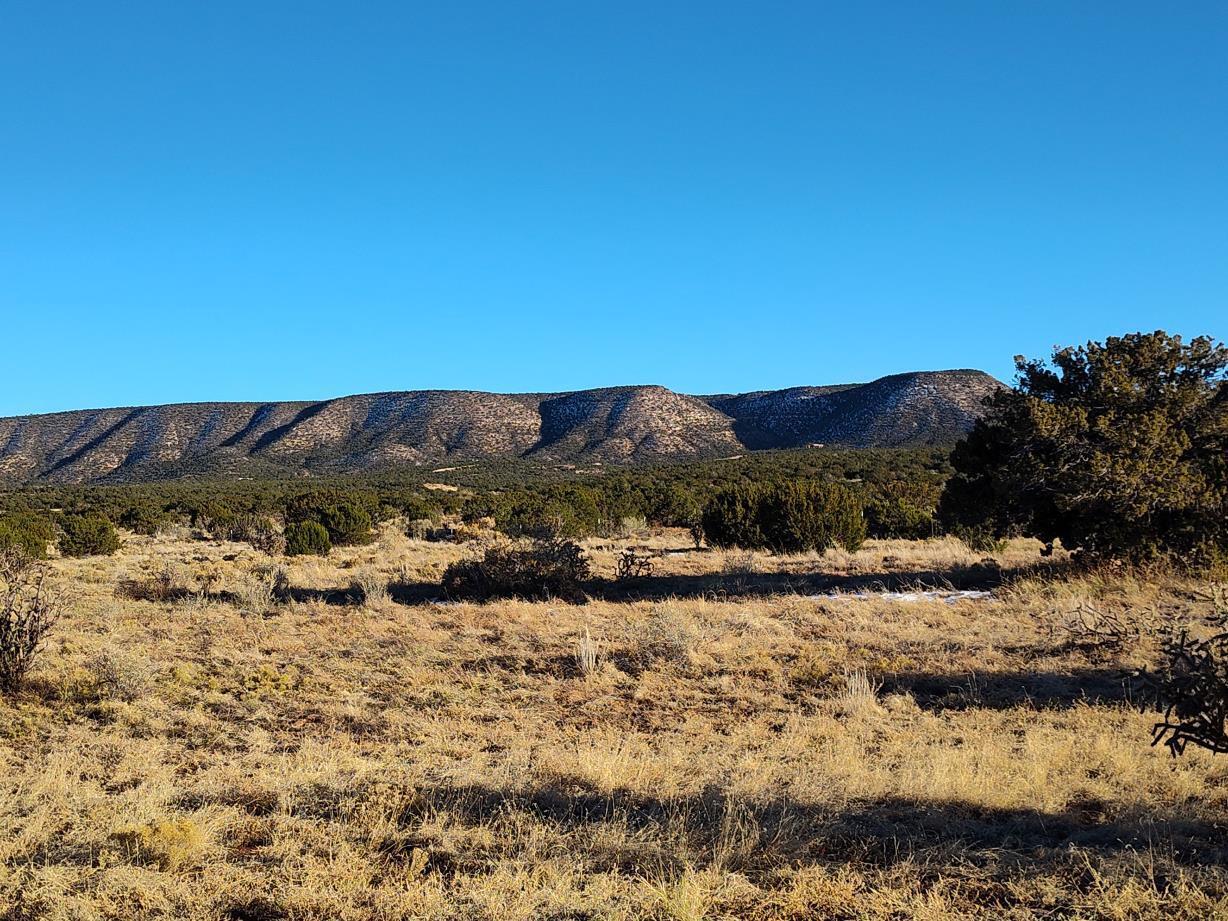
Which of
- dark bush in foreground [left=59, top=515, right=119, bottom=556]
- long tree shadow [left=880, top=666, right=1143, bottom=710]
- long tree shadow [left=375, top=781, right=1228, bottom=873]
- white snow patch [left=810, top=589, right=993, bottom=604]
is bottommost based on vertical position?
long tree shadow [left=880, top=666, right=1143, bottom=710]

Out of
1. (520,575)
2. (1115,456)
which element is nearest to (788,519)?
(520,575)

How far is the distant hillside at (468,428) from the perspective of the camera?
76.3 meters

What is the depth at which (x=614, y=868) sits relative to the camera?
14.3 ft

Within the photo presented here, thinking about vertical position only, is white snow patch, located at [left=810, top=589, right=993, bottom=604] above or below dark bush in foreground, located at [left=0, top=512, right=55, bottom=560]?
below

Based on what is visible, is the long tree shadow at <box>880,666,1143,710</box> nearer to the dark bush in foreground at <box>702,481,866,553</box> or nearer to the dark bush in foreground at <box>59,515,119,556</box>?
the dark bush in foreground at <box>702,481,866,553</box>

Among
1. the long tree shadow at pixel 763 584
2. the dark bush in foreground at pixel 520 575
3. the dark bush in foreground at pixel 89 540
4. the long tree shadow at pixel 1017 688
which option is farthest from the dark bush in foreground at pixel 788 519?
the dark bush in foreground at pixel 89 540

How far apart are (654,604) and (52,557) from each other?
1834 cm

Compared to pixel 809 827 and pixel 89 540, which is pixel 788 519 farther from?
pixel 89 540

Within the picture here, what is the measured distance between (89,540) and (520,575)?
634 inches

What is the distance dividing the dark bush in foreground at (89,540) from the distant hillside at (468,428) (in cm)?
5076

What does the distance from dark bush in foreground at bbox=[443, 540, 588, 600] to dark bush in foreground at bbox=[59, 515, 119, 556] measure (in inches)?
567

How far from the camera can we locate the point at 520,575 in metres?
15.1

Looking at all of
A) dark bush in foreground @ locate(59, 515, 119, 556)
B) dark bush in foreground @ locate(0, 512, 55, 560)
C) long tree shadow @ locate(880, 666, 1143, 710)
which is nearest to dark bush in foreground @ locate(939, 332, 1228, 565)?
long tree shadow @ locate(880, 666, 1143, 710)

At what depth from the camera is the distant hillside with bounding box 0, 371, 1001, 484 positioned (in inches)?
3004
